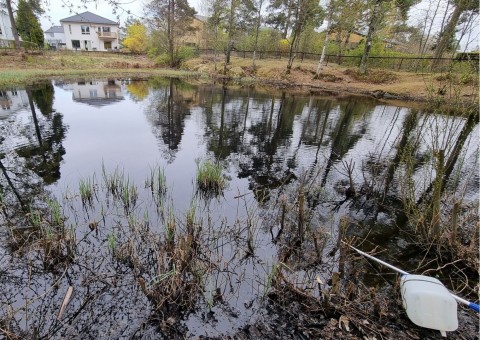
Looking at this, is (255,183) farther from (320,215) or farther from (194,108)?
(194,108)

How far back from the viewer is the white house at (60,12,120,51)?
48.1 meters

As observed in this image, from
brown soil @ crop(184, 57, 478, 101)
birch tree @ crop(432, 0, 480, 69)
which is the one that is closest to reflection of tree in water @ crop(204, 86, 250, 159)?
birch tree @ crop(432, 0, 480, 69)

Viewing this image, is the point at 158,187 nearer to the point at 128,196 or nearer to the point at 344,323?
the point at 128,196

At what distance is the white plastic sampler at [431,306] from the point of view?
2779 mm

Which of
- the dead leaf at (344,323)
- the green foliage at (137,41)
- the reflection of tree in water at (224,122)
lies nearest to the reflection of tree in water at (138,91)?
the reflection of tree in water at (224,122)

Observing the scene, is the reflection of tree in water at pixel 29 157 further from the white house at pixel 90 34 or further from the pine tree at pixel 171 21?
the white house at pixel 90 34

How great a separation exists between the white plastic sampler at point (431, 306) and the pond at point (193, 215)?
2.34 feet

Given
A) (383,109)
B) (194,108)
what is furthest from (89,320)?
(383,109)

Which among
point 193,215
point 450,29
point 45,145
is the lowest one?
point 45,145

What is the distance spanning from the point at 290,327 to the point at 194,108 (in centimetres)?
1328

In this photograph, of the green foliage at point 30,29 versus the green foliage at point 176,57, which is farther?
the green foliage at point 176,57

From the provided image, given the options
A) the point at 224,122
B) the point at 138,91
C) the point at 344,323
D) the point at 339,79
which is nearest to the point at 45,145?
the point at 224,122

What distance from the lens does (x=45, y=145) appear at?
8.28m

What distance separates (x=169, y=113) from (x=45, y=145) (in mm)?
6172
